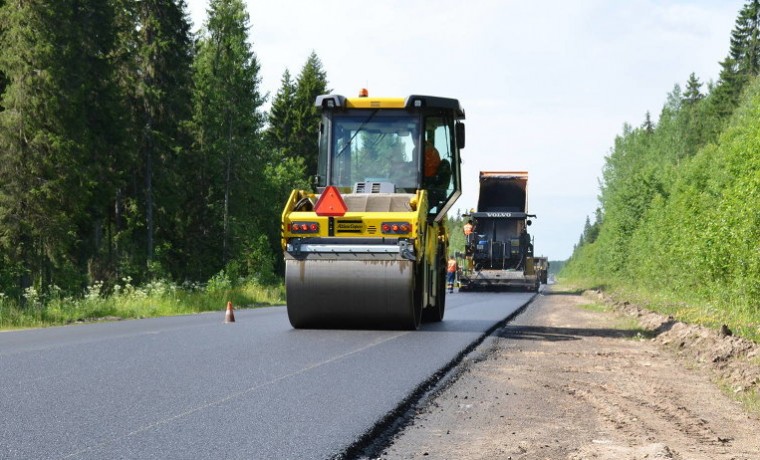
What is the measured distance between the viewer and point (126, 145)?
1468 inches

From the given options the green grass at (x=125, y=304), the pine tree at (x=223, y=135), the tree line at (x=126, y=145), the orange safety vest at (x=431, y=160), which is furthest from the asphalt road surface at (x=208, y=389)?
the pine tree at (x=223, y=135)

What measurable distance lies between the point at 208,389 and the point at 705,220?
1736cm

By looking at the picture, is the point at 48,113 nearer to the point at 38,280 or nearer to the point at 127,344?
the point at 38,280

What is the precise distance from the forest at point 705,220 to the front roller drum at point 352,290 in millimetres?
5446

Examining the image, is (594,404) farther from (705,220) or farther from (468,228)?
(468,228)

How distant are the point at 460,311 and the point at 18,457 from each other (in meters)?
16.9

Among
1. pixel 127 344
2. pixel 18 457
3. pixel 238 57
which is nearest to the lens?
pixel 18 457

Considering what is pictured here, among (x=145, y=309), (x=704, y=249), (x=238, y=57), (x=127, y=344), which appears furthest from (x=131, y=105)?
(x=127, y=344)

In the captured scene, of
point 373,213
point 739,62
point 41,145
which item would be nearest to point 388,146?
point 373,213

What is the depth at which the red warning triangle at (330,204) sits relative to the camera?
13.4 meters

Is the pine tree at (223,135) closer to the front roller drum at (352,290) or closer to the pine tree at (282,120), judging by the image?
the pine tree at (282,120)

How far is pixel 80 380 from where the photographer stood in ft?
26.8

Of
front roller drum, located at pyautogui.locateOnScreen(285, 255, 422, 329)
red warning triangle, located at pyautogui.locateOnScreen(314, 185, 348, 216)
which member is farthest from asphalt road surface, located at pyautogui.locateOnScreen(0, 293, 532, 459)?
red warning triangle, located at pyautogui.locateOnScreen(314, 185, 348, 216)

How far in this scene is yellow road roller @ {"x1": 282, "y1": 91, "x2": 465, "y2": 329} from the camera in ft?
43.3
